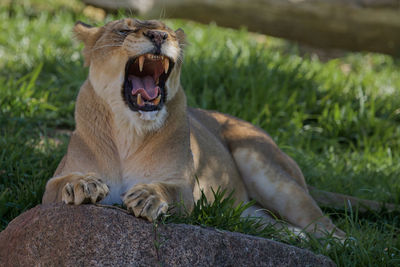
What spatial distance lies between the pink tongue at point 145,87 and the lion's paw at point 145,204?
57cm

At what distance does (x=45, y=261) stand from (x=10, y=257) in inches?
8.6

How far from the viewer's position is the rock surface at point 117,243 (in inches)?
102

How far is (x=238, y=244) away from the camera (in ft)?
8.99

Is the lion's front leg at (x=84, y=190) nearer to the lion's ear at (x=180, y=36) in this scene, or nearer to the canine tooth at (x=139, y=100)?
the canine tooth at (x=139, y=100)

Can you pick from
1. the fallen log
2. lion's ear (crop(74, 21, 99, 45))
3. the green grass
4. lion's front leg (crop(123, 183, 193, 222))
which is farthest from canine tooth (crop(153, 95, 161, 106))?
the fallen log

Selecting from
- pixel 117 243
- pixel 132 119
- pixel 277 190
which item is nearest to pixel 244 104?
pixel 277 190

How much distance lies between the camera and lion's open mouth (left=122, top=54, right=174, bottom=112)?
3.12 metres

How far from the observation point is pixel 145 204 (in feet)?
8.87

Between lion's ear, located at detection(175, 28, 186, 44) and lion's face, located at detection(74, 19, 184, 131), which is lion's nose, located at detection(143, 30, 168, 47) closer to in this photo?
lion's face, located at detection(74, 19, 184, 131)

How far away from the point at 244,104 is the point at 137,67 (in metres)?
2.67

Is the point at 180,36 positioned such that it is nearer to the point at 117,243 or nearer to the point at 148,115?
the point at 148,115

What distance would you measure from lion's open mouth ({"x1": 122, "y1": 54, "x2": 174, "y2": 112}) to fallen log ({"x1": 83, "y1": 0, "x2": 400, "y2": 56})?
4.16 metres

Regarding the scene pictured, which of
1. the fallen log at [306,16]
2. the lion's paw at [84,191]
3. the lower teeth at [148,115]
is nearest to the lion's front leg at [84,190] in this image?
the lion's paw at [84,191]

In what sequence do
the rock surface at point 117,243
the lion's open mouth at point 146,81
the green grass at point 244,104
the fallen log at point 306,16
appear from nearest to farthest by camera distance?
the rock surface at point 117,243 → the lion's open mouth at point 146,81 → the green grass at point 244,104 → the fallen log at point 306,16
